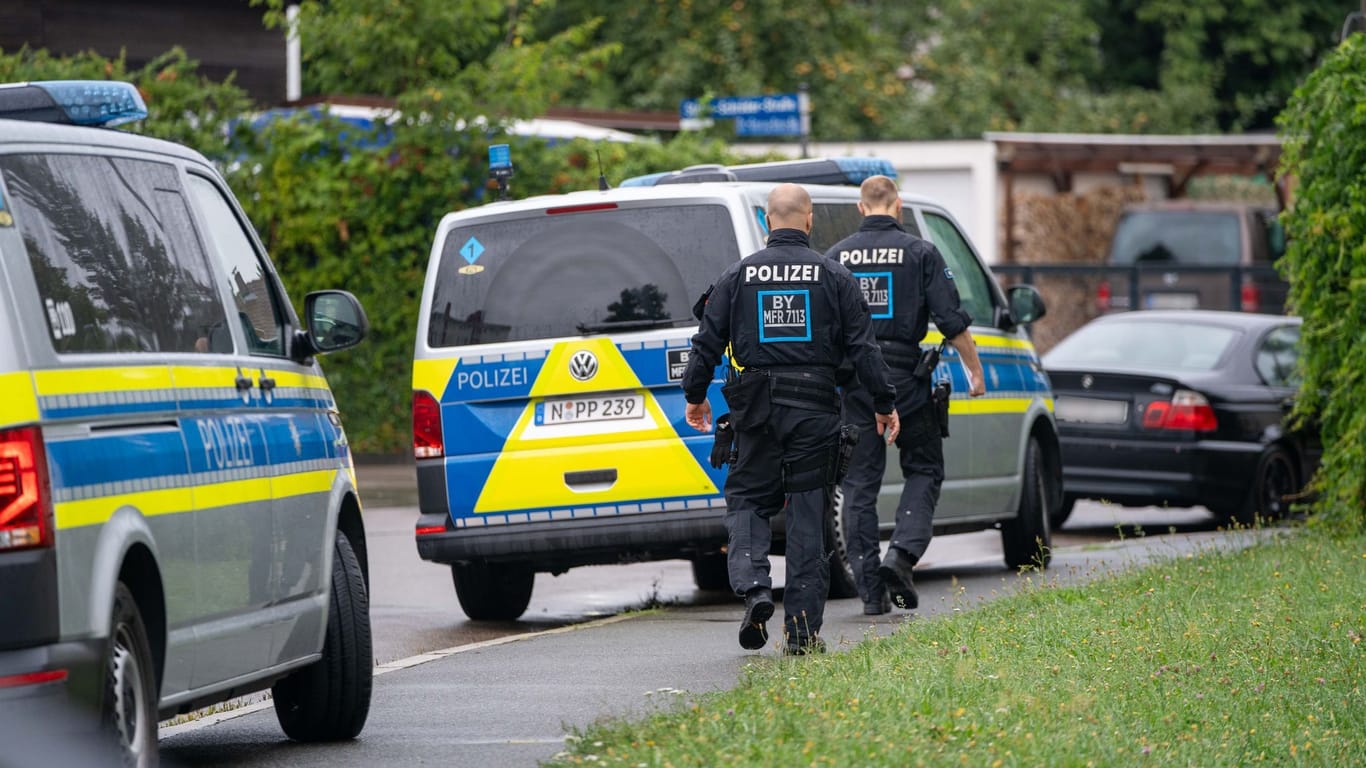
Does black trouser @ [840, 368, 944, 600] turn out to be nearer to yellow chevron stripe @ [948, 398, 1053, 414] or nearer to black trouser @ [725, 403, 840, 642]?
black trouser @ [725, 403, 840, 642]

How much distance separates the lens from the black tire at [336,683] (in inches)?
276

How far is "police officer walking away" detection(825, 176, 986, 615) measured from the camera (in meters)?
9.72

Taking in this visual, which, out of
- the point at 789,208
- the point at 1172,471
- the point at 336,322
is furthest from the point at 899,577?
the point at 1172,471

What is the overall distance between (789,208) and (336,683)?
8.32 feet

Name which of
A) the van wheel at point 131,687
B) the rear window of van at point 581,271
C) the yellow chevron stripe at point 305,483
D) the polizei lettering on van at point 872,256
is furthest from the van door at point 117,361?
the polizei lettering on van at point 872,256

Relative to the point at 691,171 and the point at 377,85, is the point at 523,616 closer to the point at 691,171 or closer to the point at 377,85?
the point at 691,171

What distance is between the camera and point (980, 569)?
1273 cm

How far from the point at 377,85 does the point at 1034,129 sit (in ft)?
80.1

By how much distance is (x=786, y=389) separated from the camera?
8.30 m

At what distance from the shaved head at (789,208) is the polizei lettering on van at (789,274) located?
0.19 meters

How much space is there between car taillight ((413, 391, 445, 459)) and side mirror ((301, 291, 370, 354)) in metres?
2.86

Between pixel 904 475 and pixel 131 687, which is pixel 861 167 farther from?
pixel 131 687

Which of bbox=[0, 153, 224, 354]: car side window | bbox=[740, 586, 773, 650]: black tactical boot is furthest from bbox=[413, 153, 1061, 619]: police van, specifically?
bbox=[0, 153, 224, 354]: car side window

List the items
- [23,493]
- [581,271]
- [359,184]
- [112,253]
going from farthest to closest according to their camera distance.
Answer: [359,184], [581,271], [112,253], [23,493]
